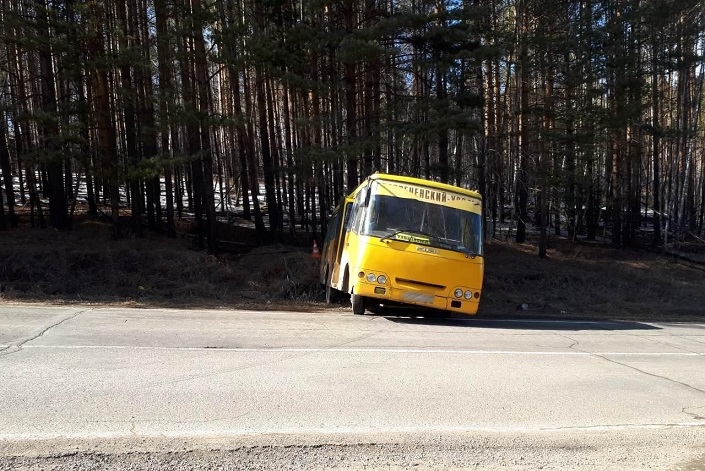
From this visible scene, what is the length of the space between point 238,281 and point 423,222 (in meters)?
7.10

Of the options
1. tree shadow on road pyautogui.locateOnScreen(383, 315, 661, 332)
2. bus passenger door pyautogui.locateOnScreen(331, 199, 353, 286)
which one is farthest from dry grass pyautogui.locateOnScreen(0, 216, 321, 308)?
tree shadow on road pyautogui.locateOnScreen(383, 315, 661, 332)

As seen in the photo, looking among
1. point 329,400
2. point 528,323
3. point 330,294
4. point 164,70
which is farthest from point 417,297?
point 164,70

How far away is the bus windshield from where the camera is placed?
10891 millimetres

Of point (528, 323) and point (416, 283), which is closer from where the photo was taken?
point (416, 283)

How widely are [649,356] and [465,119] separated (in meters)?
10.4

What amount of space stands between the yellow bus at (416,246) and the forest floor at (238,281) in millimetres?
3124

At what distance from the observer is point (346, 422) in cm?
501

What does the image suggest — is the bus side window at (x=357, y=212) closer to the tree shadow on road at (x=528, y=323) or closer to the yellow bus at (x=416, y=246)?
the yellow bus at (x=416, y=246)

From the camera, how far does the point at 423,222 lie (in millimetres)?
11086

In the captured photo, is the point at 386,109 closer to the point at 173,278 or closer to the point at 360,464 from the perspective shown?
the point at 173,278

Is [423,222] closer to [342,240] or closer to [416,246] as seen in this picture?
[416,246]

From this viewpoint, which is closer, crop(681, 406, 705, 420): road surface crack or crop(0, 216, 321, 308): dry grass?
A: crop(681, 406, 705, 420): road surface crack

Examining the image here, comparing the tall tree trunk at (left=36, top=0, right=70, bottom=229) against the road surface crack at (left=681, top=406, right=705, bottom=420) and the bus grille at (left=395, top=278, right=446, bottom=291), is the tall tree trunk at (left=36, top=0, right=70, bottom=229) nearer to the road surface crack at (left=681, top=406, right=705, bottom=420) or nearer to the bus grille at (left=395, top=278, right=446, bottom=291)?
the bus grille at (left=395, top=278, right=446, bottom=291)

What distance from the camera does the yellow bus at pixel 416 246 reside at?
34.8ft
